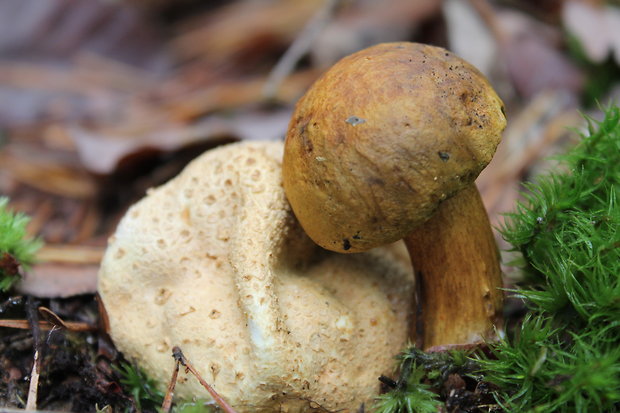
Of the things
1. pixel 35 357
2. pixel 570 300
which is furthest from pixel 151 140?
pixel 570 300

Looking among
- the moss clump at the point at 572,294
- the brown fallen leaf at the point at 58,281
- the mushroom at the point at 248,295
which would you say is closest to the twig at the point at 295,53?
the mushroom at the point at 248,295

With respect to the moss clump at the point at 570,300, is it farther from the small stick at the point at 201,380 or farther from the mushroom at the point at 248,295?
the small stick at the point at 201,380

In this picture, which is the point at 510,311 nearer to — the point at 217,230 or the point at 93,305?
the point at 217,230

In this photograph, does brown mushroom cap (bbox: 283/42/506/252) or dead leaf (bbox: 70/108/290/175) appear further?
dead leaf (bbox: 70/108/290/175)

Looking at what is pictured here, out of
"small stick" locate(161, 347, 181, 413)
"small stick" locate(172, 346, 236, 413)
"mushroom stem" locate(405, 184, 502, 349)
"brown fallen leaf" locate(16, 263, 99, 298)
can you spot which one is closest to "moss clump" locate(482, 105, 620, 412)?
"mushroom stem" locate(405, 184, 502, 349)

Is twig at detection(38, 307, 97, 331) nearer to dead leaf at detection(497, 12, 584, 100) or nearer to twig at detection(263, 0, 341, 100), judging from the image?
twig at detection(263, 0, 341, 100)

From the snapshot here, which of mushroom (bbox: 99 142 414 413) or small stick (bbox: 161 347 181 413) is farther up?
mushroom (bbox: 99 142 414 413)

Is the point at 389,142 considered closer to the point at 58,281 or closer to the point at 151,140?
the point at 58,281

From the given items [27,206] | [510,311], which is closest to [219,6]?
[27,206]
